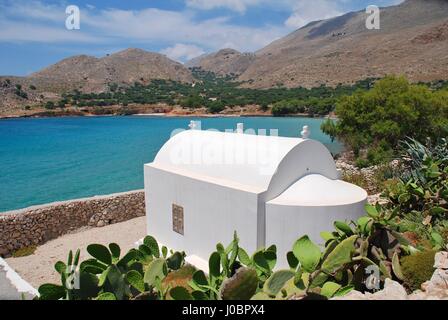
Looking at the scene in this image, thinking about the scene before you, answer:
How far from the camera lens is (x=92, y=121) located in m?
65.1

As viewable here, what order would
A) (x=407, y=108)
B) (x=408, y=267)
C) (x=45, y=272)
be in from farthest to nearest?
(x=407, y=108)
(x=45, y=272)
(x=408, y=267)

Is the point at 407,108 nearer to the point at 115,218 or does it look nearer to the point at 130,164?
the point at 115,218

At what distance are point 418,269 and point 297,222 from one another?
2790 mm

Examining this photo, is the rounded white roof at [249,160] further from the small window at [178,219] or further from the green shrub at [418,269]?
the green shrub at [418,269]

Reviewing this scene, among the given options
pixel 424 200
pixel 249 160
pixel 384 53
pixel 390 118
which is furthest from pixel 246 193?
pixel 384 53

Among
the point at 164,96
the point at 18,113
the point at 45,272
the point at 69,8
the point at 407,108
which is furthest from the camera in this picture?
the point at 164,96

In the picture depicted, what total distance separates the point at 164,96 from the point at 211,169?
80452 millimetres

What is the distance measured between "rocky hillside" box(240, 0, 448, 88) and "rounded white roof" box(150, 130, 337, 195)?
57662 mm

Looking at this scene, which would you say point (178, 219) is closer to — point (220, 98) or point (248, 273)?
point (248, 273)

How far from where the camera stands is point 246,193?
23.9 ft

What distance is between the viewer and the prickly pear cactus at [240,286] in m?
3.61

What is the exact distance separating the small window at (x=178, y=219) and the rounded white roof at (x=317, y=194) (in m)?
2.88

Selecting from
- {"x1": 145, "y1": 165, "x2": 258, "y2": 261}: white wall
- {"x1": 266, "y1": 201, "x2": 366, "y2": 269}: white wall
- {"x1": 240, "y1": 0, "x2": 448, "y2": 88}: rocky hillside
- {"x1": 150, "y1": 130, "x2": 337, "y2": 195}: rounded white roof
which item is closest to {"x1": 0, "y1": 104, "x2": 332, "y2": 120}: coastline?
{"x1": 240, "y1": 0, "x2": 448, "y2": 88}: rocky hillside

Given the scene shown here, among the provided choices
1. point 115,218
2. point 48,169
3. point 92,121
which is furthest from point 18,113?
point 115,218
